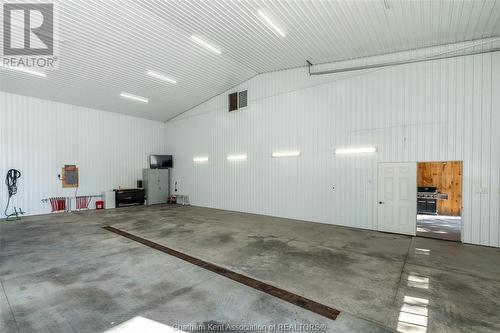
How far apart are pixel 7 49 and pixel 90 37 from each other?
2258 millimetres

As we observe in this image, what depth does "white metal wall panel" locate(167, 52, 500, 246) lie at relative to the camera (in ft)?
18.5

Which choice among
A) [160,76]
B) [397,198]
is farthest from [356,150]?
[160,76]

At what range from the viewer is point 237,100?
10.1 m

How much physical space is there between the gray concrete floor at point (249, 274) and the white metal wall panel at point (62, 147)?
12.2ft

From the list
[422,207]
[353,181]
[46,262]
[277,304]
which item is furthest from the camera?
[422,207]

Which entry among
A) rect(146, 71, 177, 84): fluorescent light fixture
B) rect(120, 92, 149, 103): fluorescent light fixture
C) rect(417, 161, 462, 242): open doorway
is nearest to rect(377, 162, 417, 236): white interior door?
rect(417, 161, 462, 242): open doorway

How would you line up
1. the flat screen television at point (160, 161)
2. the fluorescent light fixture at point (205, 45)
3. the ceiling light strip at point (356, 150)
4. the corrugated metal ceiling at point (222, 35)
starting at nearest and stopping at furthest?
the corrugated metal ceiling at point (222, 35) → the fluorescent light fixture at point (205, 45) → the ceiling light strip at point (356, 150) → the flat screen television at point (160, 161)

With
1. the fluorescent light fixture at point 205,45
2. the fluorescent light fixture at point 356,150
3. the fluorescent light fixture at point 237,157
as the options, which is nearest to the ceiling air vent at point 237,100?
the fluorescent light fixture at point 237,157

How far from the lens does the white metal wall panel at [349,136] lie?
18.5ft

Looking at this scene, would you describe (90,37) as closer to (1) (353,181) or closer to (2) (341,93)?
(2) (341,93)

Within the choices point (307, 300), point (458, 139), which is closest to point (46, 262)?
point (307, 300)

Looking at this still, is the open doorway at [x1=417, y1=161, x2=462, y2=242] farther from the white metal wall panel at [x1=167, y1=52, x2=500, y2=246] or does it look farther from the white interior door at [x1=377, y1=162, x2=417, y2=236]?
the white metal wall panel at [x1=167, y1=52, x2=500, y2=246]

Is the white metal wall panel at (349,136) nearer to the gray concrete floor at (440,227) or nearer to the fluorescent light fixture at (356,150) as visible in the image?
the fluorescent light fixture at (356,150)

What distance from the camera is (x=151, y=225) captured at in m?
7.55
